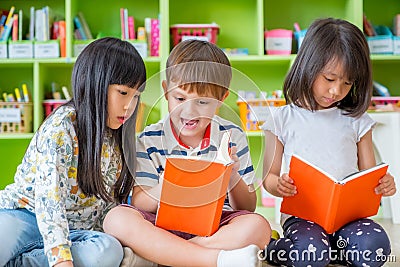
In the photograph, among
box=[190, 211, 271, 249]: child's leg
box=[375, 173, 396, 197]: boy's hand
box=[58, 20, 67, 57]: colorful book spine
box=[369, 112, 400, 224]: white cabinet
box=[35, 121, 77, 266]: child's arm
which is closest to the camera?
box=[35, 121, 77, 266]: child's arm

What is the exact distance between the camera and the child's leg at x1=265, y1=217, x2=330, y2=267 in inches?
51.1

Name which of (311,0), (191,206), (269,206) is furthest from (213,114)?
(311,0)

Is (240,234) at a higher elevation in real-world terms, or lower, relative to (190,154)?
lower

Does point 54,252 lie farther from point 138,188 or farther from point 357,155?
point 357,155

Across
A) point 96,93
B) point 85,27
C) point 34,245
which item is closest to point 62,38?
point 85,27

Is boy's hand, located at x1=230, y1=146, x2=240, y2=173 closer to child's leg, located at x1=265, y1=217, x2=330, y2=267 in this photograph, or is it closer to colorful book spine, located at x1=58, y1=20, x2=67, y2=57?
child's leg, located at x1=265, y1=217, x2=330, y2=267

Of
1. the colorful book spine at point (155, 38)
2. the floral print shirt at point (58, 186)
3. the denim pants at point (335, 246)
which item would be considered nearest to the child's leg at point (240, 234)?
the denim pants at point (335, 246)

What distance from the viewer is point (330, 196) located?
125 cm

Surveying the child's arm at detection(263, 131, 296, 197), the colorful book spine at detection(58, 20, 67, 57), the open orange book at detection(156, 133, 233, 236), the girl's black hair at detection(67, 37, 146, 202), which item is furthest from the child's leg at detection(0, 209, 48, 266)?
the colorful book spine at detection(58, 20, 67, 57)

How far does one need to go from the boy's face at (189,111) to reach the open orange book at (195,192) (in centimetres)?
6

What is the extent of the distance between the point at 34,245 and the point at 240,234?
0.41 metres

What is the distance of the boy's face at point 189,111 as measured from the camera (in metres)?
1.14

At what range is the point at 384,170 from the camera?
51.2 inches

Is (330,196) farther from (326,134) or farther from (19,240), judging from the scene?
(19,240)
